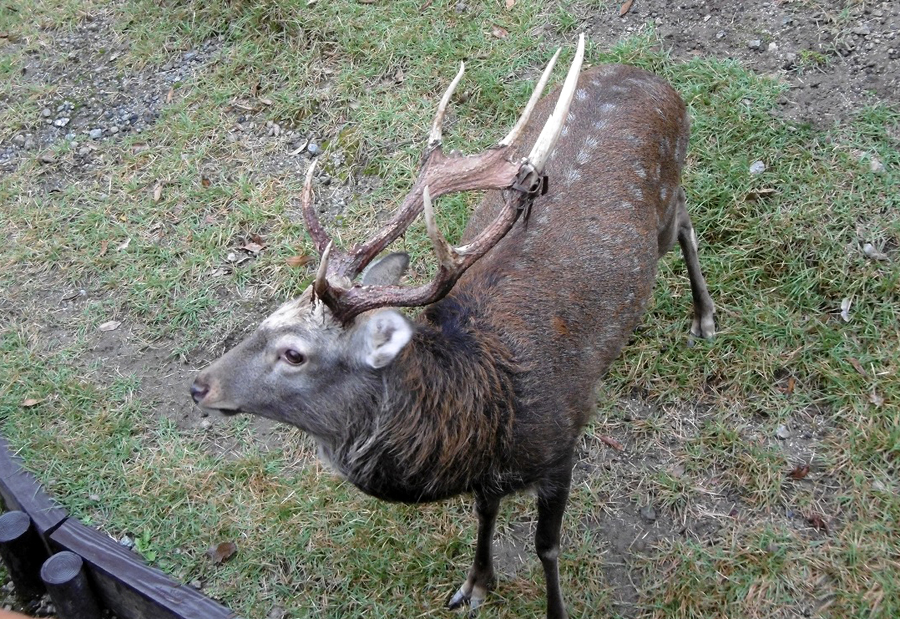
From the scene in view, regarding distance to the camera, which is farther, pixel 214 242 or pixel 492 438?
pixel 214 242

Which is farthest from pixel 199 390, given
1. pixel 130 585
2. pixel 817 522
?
pixel 817 522

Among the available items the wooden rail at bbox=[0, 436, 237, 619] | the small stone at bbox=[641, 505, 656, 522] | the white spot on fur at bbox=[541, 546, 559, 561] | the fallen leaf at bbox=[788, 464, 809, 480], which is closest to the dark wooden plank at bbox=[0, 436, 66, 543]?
the wooden rail at bbox=[0, 436, 237, 619]

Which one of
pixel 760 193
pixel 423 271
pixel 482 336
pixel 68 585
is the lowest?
pixel 68 585

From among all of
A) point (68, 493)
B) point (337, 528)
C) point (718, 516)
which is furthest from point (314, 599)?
point (718, 516)

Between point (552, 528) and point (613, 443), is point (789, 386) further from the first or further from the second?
point (552, 528)

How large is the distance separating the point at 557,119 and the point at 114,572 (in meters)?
2.98

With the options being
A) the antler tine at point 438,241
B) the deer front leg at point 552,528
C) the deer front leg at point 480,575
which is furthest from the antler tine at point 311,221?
the deer front leg at point 480,575

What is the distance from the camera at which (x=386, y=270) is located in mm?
3172

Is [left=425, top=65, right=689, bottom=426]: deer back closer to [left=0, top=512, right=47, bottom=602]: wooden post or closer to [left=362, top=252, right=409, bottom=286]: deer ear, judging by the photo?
[left=362, top=252, right=409, bottom=286]: deer ear

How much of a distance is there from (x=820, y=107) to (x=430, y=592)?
3.75 meters

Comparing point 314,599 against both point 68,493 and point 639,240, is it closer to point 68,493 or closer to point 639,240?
point 68,493

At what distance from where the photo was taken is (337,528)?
13.5 feet

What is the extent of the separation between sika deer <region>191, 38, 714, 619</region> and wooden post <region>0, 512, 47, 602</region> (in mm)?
1719

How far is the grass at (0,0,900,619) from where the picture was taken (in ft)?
12.6
